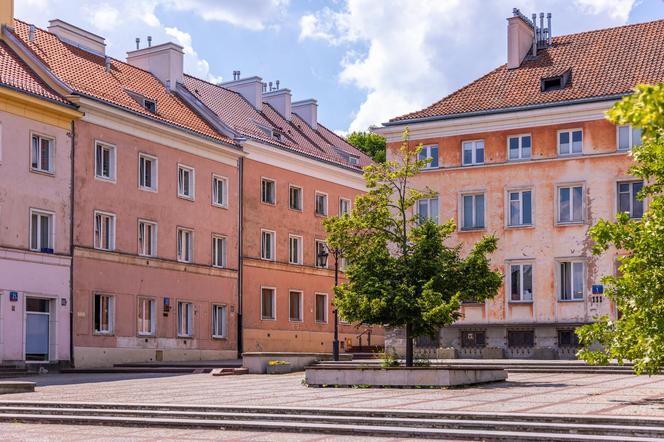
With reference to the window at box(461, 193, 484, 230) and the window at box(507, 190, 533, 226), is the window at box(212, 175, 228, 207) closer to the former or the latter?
the window at box(461, 193, 484, 230)

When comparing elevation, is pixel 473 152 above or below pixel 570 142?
below

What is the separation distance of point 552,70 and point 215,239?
1634 centimetres

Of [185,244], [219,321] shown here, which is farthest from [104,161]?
[219,321]

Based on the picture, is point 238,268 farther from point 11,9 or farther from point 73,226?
point 11,9

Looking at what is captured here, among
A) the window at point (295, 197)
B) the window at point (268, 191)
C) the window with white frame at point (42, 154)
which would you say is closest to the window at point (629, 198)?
the window at point (268, 191)

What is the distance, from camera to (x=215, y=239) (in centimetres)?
4625

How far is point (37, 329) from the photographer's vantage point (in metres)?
36.1

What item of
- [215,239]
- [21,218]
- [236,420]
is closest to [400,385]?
[236,420]

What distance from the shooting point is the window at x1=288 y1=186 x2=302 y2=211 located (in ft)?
167

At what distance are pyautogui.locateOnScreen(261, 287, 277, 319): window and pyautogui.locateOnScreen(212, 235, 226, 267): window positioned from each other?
122 inches

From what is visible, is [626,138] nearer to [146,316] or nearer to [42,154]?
[146,316]

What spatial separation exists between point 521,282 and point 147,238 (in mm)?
15110

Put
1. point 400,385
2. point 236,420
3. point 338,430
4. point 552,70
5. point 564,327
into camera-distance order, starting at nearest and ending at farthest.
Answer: point 338,430 < point 236,420 < point 400,385 < point 564,327 < point 552,70

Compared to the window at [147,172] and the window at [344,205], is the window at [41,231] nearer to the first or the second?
the window at [147,172]
